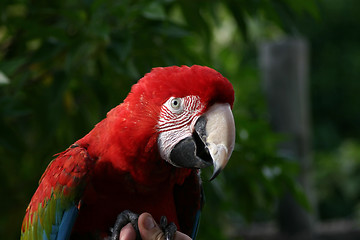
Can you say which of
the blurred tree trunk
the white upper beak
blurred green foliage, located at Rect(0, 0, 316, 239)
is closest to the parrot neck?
the white upper beak

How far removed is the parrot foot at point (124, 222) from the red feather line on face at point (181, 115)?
190mm

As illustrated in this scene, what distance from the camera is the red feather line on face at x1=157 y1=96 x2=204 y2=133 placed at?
31.5 inches

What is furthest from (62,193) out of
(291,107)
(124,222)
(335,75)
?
(335,75)

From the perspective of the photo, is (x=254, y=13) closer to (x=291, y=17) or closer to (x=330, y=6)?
(x=291, y=17)

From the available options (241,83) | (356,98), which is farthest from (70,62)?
(356,98)

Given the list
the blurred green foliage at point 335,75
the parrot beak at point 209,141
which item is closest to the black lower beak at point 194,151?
the parrot beak at point 209,141

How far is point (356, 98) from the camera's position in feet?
16.9

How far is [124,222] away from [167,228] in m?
0.09

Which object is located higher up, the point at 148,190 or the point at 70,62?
the point at 70,62

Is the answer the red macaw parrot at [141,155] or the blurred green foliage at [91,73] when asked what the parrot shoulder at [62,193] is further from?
the blurred green foliage at [91,73]

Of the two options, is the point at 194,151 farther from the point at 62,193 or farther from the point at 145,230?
the point at 62,193

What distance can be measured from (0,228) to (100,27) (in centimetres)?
81

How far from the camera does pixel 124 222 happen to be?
0.87 m

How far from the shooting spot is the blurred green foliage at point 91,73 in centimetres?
118
